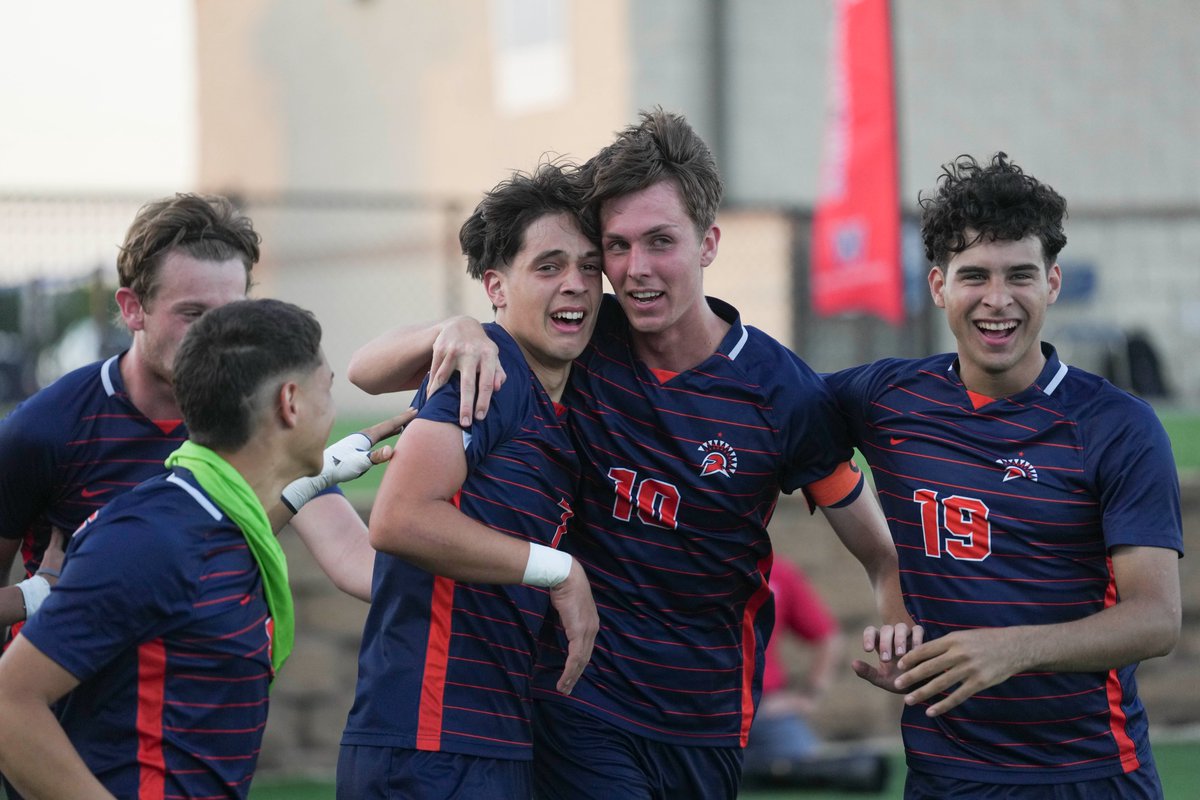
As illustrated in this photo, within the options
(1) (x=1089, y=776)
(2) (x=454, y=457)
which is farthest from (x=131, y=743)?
(1) (x=1089, y=776)

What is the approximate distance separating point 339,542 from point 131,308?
0.85m

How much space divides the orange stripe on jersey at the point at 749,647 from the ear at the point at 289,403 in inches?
63.1

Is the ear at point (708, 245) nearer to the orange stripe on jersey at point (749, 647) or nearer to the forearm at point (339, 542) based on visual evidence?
the orange stripe on jersey at point (749, 647)

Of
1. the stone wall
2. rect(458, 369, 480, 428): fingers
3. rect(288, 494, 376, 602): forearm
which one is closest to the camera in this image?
rect(458, 369, 480, 428): fingers

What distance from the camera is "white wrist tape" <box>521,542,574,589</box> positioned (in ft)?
10.8

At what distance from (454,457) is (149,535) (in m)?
0.88

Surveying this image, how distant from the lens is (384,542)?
10.8 feet

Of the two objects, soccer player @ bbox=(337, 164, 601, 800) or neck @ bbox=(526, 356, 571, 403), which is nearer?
soccer player @ bbox=(337, 164, 601, 800)

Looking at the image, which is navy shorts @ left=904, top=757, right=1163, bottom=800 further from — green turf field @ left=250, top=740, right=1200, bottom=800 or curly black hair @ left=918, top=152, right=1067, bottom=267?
green turf field @ left=250, top=740, right=1200, bottom=800

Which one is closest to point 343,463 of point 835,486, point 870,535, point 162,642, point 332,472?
point 332,472

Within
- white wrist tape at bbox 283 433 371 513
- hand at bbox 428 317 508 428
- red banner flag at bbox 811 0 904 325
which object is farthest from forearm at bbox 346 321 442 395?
red banner flag at bbox 811 0 904 325

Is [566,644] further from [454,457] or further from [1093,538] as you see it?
[1093,538]

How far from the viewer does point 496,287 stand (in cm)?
385

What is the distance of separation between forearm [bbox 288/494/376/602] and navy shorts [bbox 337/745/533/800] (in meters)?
0.59
